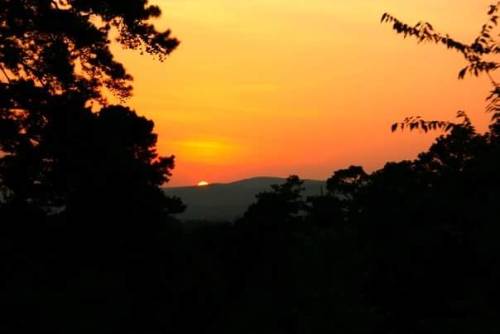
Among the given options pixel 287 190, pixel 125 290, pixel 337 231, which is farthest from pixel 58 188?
pixel 287 190

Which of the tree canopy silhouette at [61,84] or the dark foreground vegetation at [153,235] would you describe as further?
the tree canopy silhouette at [61,84]

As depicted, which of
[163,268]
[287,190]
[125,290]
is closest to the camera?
[125,290]

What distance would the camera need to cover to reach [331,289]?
2494cm

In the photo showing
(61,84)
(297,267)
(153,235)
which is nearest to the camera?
(61,84)

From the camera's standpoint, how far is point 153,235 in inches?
1145

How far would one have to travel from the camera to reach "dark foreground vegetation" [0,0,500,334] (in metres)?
6.23

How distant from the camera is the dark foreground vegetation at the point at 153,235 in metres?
6.23

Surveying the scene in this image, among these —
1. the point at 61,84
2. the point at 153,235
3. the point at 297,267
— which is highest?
the point at 61,84

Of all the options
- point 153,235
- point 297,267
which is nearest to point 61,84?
point 153,235

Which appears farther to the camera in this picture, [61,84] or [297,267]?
[297,267]

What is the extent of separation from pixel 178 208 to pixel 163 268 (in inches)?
619

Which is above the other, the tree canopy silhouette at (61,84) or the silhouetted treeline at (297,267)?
the tree canopy silhouette at (61,84)

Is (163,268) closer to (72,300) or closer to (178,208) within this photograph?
(72,300)

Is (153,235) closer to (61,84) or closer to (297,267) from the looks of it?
(297,267)
